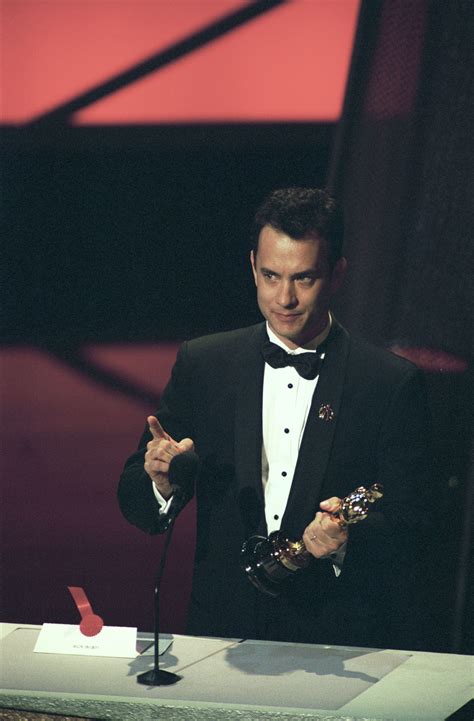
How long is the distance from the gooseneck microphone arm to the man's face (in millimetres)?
448

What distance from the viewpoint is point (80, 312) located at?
3330 millimetres

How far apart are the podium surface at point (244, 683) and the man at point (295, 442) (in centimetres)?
23

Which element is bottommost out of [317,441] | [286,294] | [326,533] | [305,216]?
[326,533]

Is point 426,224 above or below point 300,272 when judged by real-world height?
above

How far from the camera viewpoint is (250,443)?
2387 millimetres

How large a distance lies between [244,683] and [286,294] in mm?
816

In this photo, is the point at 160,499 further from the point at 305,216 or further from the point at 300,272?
the point at 305,216

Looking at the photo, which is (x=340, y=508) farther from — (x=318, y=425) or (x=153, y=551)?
(x=153, y=551)

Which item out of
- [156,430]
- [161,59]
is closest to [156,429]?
[156,430]

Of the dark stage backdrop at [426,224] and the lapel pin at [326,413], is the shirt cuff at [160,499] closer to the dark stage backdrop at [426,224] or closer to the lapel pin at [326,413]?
the lapel pin at [326,413]

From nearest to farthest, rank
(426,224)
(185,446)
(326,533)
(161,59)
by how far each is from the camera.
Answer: (326,533), (185,446), (426,224), (161,59)

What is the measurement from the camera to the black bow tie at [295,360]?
7.98 ft

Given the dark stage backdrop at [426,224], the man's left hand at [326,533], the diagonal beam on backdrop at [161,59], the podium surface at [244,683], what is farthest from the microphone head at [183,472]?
the diagonal beam on backdrop at [161,59]

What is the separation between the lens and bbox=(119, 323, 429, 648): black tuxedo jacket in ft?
7.65
